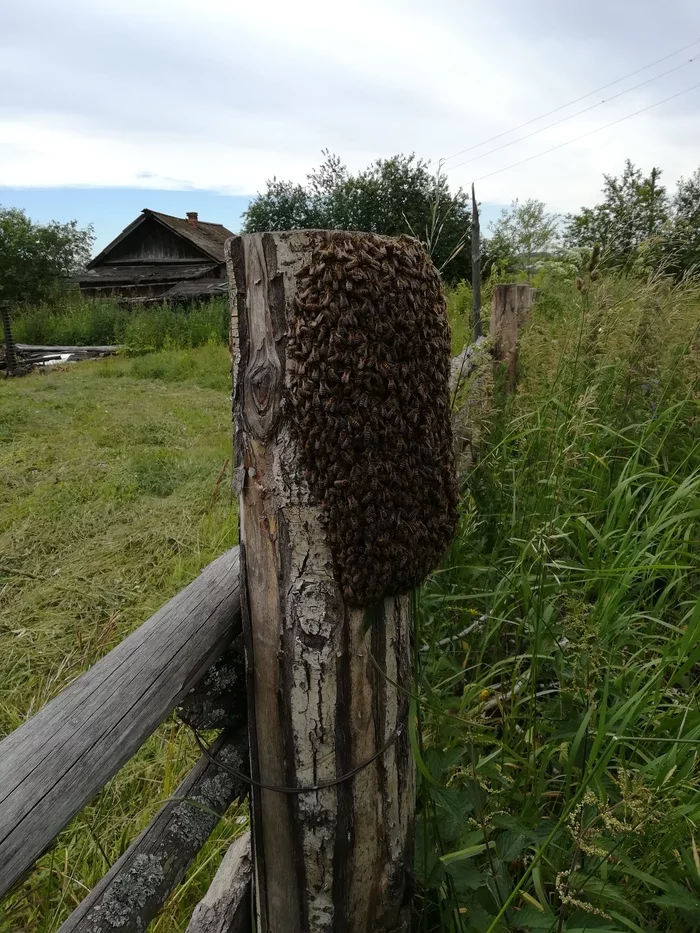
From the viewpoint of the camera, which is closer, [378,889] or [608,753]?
[608,753]

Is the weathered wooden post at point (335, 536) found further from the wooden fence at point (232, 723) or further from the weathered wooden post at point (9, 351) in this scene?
the weathered wooden post at point (9, 351)

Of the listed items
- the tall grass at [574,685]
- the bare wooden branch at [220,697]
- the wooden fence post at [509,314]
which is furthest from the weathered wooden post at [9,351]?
the bare wooden branch at [220,697]

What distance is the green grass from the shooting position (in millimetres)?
2160

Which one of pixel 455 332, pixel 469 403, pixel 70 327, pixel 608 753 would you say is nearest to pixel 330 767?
pixel 608 753

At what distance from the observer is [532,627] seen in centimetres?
184

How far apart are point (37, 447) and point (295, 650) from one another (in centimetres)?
701

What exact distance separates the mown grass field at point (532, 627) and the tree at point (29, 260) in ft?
93.9

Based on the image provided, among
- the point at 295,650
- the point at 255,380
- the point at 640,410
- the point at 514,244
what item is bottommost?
the point at 295,650

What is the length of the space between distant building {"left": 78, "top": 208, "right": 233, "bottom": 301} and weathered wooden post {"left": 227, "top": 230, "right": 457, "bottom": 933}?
1023 inches

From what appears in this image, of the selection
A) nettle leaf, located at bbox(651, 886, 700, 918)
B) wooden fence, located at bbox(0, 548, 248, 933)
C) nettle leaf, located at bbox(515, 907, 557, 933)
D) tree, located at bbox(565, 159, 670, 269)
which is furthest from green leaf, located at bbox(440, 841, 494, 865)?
tree, located at bbox(565, 159, 670, 269)

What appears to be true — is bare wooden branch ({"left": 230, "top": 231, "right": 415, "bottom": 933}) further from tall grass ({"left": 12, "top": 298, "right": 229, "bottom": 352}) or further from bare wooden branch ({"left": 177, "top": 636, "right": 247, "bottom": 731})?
tall grass ({"left": 12, "top": 298, "right": 229, "bottom": 352})

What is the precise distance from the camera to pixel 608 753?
46.8 inches

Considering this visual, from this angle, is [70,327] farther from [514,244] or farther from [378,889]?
[378,889]

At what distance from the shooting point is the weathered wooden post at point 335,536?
1.10 metres
